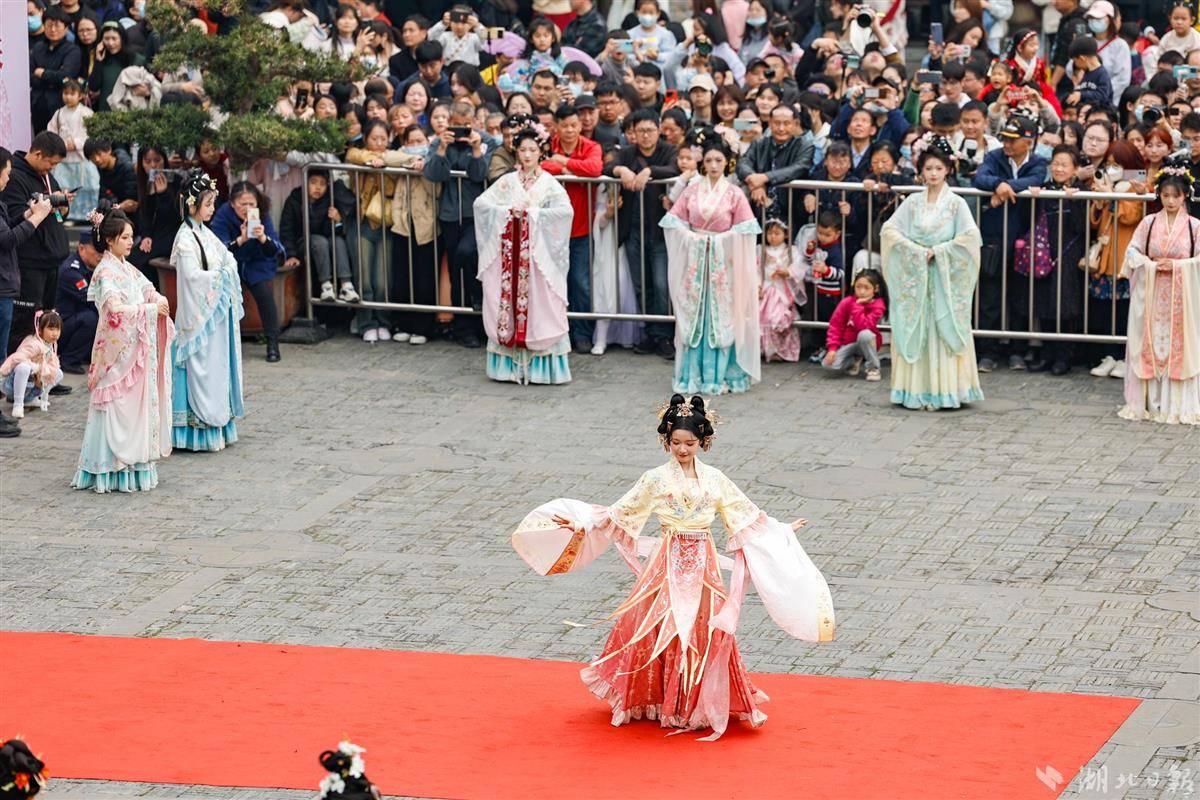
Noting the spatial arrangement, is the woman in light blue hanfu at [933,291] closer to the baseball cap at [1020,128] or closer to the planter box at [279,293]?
the baseball cap at [1020,128]

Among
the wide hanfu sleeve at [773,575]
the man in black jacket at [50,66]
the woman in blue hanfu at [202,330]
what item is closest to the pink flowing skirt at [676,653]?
the wide hanfu sleeve at [773,575]

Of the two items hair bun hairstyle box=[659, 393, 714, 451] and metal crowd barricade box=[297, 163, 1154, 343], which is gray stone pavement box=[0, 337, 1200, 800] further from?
hair bun hairstyle box=[659, 393, 714, 451]

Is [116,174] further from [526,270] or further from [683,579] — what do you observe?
[683,579]

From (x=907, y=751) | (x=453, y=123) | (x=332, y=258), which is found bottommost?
(x=907, y=751)

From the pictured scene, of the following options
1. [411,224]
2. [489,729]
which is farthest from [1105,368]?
[489,729]

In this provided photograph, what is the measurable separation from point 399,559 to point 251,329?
565cm

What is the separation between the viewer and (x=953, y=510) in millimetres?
11797

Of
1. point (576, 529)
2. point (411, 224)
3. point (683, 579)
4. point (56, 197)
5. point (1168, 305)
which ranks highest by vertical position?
point (56, 197)

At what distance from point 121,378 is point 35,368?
2.04 meters

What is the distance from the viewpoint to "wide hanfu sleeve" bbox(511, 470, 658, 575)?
866 cm

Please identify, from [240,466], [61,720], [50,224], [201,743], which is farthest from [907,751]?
[50,224]

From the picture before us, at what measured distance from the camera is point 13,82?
15750mm

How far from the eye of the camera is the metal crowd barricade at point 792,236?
14750mm

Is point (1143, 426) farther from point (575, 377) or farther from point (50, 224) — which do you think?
point (50, 224)
